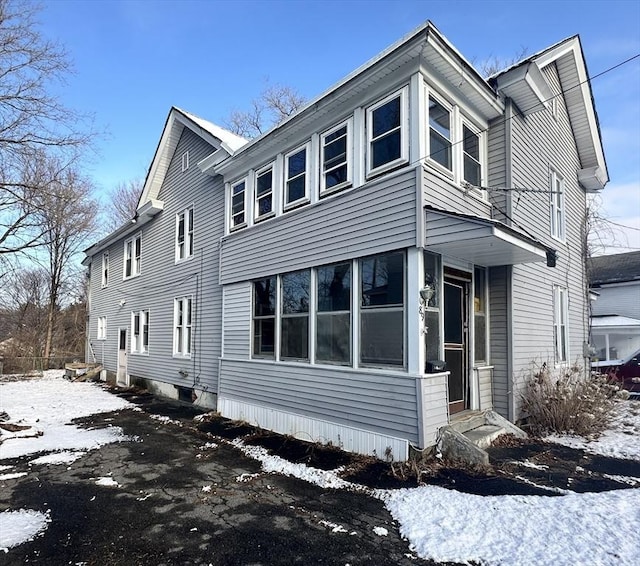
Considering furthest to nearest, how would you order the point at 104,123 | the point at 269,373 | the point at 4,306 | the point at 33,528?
1. the point at 4,306
2. the point at 104,123
3. the point at 269,373
4. the point at 33,528

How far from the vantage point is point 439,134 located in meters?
6.59

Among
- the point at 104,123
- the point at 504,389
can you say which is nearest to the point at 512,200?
the point at 504,389

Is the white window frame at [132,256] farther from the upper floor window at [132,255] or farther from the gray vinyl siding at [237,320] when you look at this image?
the gray vinyl siding at [237,320]

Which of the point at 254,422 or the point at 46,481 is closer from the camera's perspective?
the point at 46,481

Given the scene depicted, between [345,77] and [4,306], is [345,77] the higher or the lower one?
the higher one

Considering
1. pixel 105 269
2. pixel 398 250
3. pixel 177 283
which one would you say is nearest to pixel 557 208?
pixel 398 250

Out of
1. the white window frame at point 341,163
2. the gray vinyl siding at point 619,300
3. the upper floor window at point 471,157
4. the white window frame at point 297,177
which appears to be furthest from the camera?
the gray vinyl siding at point 619,300

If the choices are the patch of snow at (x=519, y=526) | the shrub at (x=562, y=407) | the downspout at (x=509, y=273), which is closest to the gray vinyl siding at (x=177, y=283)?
the downspout at (x=509, y=273)

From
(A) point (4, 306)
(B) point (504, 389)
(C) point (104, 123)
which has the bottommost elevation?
(B) point (504, 389)

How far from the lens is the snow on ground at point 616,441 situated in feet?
21.2

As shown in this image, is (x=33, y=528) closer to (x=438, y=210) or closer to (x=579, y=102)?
(x=438, y=210)

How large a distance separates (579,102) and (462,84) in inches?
228

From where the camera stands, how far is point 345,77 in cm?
680

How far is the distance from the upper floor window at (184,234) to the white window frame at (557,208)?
31.8 ft
